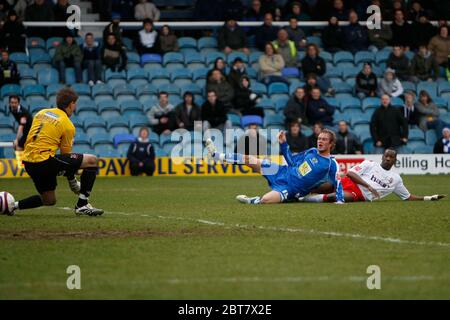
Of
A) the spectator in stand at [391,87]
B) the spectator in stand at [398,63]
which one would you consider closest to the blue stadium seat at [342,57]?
the spectator in stand at [398,63]

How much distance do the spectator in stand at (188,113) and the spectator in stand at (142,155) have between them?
1398 mm

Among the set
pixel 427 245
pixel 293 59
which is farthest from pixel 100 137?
pixel 427 245

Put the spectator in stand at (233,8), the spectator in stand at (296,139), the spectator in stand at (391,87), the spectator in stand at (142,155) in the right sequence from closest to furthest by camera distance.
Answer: the spectator in stand at (142,155) → the spectator in stand at (296,139) → the spectator in stand at (391,87) → the spectator in stand at (233,8)

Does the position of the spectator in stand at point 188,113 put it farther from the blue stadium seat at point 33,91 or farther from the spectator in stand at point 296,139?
the blue stadium seat at point 33,91

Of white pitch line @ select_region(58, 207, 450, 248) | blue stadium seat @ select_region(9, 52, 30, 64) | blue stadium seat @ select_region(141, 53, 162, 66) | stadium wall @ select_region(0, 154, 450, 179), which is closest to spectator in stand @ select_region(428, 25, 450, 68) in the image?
stadium wall @ select_region(0, 154, 450, 179)

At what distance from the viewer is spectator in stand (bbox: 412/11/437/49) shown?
30859 mm

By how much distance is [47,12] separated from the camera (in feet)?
96.3

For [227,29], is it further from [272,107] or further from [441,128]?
[441,128]

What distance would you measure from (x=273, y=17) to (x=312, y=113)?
5300 mm

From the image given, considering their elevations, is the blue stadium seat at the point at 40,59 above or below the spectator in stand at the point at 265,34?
below

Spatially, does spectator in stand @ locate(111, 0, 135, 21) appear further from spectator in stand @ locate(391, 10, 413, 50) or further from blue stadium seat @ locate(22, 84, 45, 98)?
spectator in stand @ locate(391, 10, 413, 50)

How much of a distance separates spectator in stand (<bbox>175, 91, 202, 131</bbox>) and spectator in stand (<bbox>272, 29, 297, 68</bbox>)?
3866 millimetres

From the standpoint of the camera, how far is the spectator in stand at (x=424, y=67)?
99.2ft

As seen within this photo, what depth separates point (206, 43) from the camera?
30.5 meters
